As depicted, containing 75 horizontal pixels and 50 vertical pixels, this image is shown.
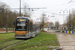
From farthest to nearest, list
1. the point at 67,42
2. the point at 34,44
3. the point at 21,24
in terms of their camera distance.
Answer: the point at 21,24 → the point at 67,42 → the point at 34,44

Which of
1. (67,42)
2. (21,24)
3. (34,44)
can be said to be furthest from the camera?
(21,24)

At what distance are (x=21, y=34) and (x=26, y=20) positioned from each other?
223 centimetres

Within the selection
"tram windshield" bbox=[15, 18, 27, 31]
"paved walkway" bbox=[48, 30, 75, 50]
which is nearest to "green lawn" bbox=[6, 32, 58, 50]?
"paved walkway" bbox=[48, 30, 75, 50]

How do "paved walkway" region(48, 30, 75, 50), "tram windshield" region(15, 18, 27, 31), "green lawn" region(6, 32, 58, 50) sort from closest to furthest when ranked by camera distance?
"green lawn" region(6, 32, 58, 50) → "paved walkway" region(48, 30, 75, 50) → "tram windshield" region(15, 18, 27, 31)

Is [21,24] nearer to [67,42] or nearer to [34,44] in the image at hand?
[34,44]

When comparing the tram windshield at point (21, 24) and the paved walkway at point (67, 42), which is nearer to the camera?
the paved walkway at point (67, 42)

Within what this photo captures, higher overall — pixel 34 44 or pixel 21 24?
pixel 21 24

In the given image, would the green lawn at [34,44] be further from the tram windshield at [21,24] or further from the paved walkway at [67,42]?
the tram windshield at [21,24]

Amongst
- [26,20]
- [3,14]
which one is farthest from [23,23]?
[3,14]

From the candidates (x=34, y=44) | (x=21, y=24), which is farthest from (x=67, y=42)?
(x=21, y=24)

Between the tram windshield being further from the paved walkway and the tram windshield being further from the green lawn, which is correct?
the paved walkway

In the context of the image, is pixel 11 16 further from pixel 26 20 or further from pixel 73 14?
pixel 26 20

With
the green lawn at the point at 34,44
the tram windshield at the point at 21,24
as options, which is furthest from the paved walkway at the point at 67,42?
the tram windshield at the point at 21,24

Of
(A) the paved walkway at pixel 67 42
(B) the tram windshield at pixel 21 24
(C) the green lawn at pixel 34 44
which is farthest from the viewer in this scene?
(B) the tram windshield at pixel 21 24
